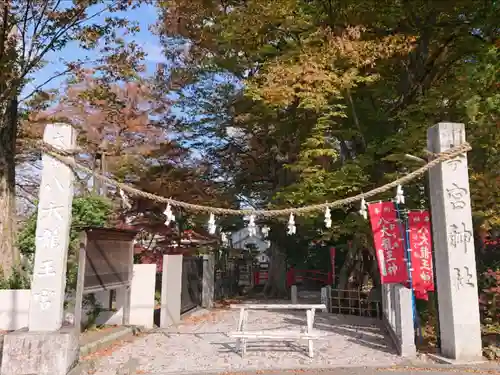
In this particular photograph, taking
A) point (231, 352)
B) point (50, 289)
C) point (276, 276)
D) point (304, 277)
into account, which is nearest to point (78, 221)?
point (50, 289)

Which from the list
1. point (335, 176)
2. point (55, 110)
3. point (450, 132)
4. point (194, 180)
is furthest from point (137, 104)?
point (450, 132)

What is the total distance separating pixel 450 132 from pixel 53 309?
7739 millimetres

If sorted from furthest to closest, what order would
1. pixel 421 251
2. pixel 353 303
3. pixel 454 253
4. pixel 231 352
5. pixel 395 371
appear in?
1. pixel 353 303
2. pixel 421 251
3. pixel 231 352
4. pixel 454 253
5. pixel 395 371

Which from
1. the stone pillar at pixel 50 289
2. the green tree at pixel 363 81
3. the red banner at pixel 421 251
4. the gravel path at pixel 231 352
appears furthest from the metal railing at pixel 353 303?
the stone pillar at pixel 50 289

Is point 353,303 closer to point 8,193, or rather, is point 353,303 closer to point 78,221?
point 78,221

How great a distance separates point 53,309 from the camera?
719cm

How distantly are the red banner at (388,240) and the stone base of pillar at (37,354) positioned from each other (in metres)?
6.39

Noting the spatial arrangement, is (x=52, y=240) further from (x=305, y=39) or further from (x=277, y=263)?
(x=277, y=263)

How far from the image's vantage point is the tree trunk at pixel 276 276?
71.6 ft

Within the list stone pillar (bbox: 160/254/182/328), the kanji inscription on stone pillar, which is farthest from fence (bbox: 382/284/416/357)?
stone pillar (bbox: 160/254/182/328)

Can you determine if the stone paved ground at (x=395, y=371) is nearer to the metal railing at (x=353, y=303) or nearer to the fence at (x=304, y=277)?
the metal railing at (x=353, y=303)

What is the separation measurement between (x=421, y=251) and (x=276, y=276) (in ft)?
44.7

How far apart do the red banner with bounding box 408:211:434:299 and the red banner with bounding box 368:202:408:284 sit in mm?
266

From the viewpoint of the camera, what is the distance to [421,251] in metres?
9.15
